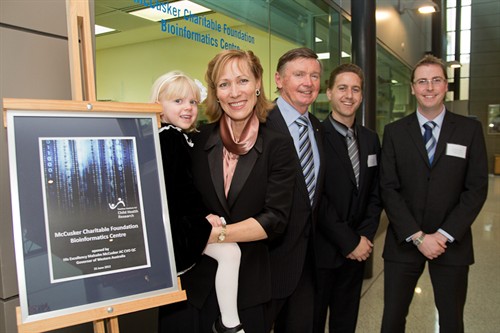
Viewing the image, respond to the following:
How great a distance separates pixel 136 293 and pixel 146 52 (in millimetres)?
1719

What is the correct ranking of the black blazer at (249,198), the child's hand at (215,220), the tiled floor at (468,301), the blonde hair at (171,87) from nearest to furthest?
the child's hand at (215,220)
the black blazer at (249,198)
the blonde hair at (171,87)
the tiled floor at (468,301)

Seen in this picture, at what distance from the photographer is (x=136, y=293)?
1.51m

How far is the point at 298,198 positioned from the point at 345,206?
507mm

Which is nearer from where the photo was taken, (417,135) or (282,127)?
(282,127)

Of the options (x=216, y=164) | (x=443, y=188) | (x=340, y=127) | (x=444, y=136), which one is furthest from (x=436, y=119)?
(x=216, y=164)

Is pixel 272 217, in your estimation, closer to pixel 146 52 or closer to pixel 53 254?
pixel 53 254

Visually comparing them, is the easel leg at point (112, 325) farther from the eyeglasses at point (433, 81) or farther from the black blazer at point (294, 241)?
the eyeglasses at point (433, 81)

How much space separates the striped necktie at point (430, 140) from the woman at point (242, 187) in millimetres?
1126

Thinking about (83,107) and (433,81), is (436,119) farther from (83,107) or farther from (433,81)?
(83,107)

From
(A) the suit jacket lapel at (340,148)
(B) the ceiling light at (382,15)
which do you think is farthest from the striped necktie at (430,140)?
(B) the ceiling light at (382,15)

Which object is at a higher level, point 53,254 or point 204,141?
point 204,141

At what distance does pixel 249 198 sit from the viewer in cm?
185

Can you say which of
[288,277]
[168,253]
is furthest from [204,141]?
[288,277]

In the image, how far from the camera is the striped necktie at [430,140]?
2598 mm
